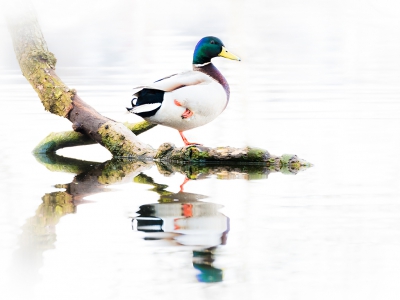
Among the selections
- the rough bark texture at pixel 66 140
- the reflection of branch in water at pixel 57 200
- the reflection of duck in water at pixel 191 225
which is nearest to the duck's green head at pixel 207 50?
the rough bark texture at pixel 66 140

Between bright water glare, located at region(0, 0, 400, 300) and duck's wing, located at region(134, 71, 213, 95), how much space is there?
2.18 ft

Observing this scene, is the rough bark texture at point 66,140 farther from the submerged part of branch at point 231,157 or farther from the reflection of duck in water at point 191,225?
the reflection of duck in water at point 191,225

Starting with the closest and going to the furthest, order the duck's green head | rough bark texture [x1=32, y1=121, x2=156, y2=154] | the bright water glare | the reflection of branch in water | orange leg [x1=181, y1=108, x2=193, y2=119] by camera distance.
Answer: the bright water glare < the reflection of branch in water < orange leg [x1=181, y1=108, x2=193, y2=119] < the duck's green head < rough bark texture [x1=32, y1=121, x2=156, y2=154]

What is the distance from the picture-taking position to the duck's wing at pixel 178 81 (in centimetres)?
755

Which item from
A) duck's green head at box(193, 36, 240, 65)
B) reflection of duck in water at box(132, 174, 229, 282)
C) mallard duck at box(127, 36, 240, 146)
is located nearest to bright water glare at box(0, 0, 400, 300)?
reflection of duck in water at box(132, 174, 229, 282)

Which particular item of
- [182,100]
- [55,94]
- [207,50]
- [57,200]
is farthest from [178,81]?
[57,200]

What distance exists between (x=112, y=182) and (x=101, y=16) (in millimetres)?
19956

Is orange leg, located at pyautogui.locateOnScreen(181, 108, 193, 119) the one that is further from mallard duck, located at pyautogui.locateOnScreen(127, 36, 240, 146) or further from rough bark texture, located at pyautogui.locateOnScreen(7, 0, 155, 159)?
rough bark texture, located at pyautogui.locateOnScreen(7, 0, 155, 159)

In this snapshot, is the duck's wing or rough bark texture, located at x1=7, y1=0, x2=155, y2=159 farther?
rough bark texture, located at x1=7, y1=0, x2=155, y2=159

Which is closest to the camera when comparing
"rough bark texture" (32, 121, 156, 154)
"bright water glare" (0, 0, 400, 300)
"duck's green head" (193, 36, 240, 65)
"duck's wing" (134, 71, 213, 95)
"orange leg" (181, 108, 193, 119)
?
"bright water glare" (0, 0, 400, 300)

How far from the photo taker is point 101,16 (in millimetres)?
26391

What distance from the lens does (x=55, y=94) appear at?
8.54 m

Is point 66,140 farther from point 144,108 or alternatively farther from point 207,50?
point 207,50

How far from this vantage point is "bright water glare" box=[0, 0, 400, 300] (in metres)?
4.41
